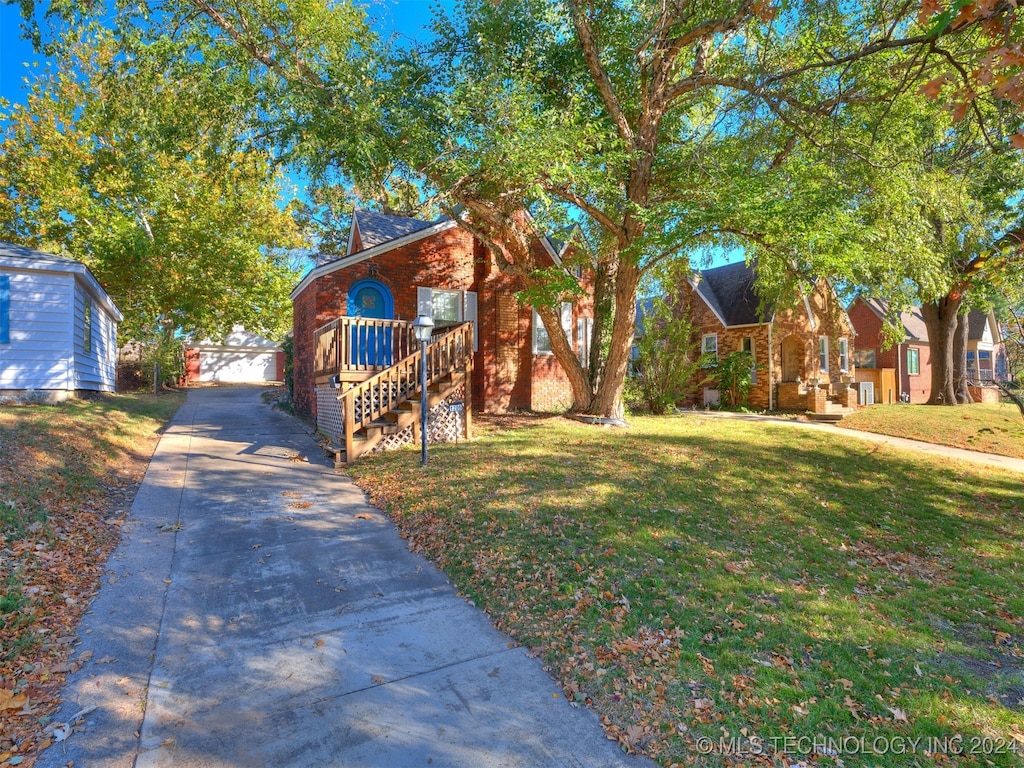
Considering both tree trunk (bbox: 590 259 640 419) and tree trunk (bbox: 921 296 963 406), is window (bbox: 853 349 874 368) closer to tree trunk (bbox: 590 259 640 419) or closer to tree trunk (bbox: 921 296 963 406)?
tree trunk (bbox: 921 296 963 406)

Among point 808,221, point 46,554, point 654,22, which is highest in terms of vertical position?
point 654,22

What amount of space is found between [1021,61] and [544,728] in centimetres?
477

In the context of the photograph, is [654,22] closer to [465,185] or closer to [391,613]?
[465,185]

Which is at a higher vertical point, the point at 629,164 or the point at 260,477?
the point at 629,164

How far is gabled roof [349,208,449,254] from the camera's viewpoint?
14531 millimetres

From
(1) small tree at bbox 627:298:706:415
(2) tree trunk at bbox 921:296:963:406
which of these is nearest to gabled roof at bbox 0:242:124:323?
(1) small tree at bbox 627:298:706:415

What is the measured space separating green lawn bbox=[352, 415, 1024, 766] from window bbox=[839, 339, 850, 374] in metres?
13.5

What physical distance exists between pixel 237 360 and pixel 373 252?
29584 millimetres

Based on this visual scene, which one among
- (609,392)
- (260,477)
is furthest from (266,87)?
(609,392)

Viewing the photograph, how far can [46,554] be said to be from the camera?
4.61 m

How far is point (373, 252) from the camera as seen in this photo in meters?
12.5

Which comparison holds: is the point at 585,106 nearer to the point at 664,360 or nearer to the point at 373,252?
the point at 373,252

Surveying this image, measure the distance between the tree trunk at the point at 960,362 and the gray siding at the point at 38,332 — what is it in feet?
94.2

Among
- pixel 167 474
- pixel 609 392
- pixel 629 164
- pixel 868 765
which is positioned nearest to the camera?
pixel 868 765
